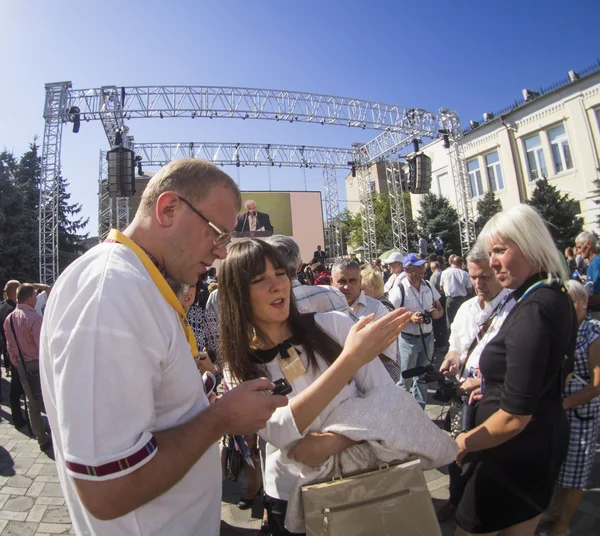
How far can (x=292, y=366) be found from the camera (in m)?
1.57

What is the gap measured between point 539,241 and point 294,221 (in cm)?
2085

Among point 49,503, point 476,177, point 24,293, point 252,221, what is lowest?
point 49,503

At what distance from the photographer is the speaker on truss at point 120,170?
11.4 meters

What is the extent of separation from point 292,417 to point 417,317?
3.17 m

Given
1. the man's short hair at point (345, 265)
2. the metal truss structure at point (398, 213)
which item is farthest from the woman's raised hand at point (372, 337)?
the metal truss structure at point (398, 213)

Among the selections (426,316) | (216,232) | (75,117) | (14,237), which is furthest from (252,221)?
(216,232)

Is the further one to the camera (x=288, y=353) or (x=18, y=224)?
(x=18, y=224)

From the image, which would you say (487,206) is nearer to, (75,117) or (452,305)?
(452,305)

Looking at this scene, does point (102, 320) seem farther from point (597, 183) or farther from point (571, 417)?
point (597, 183)

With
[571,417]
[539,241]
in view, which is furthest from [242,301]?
[571,417]

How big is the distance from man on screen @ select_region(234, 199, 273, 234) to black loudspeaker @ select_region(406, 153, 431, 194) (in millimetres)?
7654

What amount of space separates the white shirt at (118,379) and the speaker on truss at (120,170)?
11.8 meters

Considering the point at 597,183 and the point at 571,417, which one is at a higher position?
the point at 597,183

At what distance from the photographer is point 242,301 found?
1758 mm
